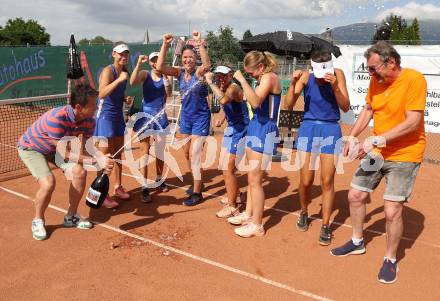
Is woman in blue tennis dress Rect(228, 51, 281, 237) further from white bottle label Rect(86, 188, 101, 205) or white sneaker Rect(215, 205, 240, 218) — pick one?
white bottle label Rect(86, 188, 101, 205)

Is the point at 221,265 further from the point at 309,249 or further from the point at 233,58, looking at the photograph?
the point at 233,58

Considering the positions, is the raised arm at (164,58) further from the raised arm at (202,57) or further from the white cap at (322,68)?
the white cap at (322,68)

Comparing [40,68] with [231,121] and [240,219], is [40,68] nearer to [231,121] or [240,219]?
[231,121]

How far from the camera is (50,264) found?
429 cm

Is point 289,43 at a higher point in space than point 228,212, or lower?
higher

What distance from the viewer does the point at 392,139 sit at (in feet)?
12.5

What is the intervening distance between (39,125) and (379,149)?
12.3 feet

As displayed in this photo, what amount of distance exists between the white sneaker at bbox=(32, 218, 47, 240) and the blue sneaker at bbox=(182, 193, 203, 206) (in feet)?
6.75

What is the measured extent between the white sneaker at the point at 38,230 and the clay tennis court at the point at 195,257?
0.36 ft

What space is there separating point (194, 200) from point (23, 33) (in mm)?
46134

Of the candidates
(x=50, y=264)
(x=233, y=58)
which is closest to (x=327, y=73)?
(x=50, y=264)

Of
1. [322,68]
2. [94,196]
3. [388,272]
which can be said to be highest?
[322,68]

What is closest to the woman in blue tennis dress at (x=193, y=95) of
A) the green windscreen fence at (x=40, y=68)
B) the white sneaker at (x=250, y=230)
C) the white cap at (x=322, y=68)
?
the white sneaker at (x=250, y=230)

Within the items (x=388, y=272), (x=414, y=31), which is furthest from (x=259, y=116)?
(x=414, y=31)
